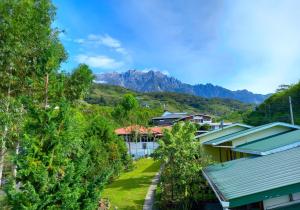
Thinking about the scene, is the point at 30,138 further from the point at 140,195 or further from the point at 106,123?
the point at 106,123

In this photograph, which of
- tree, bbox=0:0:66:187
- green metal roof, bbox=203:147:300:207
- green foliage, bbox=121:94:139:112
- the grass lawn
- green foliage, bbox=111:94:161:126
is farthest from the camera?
green foliage, bbox=111:94:161:126

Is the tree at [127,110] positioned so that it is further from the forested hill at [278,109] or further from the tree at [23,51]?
the tree at [23,51]

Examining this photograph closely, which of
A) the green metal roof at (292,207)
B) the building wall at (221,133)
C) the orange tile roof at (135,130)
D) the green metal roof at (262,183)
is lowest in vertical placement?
the green metal roof at (292,207)

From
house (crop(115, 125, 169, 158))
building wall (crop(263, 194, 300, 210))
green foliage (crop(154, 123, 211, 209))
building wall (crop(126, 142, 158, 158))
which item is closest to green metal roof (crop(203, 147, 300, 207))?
building wall (crop(263, 194, 300, 210))

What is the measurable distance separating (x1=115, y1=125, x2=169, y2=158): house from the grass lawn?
20.6 m

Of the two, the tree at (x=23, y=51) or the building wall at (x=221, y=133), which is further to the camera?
the building wall at (x=221, y=133)

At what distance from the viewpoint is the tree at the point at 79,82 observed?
21.4 meters

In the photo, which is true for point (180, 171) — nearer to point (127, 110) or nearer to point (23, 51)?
point (23, 51)

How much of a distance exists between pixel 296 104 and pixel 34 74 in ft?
217

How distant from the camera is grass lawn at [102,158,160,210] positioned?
19.5 metres

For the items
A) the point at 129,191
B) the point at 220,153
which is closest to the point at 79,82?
the point at 129,191

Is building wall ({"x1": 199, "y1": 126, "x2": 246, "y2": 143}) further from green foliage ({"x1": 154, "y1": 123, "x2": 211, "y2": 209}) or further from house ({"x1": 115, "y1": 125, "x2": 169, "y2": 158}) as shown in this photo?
house ({"x1": 115, "y1": 125, "x2": 169, "y2": 158})

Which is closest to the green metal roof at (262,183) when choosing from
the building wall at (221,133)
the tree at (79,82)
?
the tree at (79,82)

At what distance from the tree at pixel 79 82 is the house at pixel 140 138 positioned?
31.3 m
